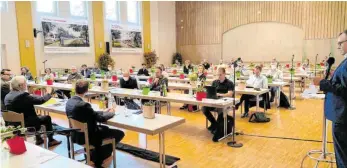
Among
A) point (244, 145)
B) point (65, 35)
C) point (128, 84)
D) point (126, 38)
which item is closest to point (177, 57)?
point (126, 38)

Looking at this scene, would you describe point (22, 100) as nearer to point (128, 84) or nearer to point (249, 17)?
point (128, 84)

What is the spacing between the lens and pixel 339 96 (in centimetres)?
247

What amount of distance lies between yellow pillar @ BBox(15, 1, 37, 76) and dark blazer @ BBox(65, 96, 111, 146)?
9641 mm

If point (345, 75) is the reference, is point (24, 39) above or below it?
above

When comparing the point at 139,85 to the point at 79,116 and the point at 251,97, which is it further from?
the point at 79,116

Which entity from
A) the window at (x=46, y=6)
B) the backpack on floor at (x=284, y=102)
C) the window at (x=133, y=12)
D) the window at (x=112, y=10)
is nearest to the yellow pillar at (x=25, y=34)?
the window at (x=46, y=6)

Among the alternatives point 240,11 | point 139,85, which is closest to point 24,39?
point 139,85

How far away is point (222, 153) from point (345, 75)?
2100mm

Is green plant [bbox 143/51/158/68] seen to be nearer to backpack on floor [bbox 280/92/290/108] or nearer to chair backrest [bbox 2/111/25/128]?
backpack on floor [bbox 280/92/290/108]

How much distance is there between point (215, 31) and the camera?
17.6 metres

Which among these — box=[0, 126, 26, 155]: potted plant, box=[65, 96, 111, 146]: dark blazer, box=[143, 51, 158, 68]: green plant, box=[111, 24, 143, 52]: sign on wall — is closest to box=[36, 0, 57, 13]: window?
box=[111, 24, 143, 52]: sign on wall

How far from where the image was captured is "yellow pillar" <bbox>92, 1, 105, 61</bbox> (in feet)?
45.7

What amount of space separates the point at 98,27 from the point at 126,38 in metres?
1.87

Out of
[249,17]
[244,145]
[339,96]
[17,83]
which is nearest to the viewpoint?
[339,96]
